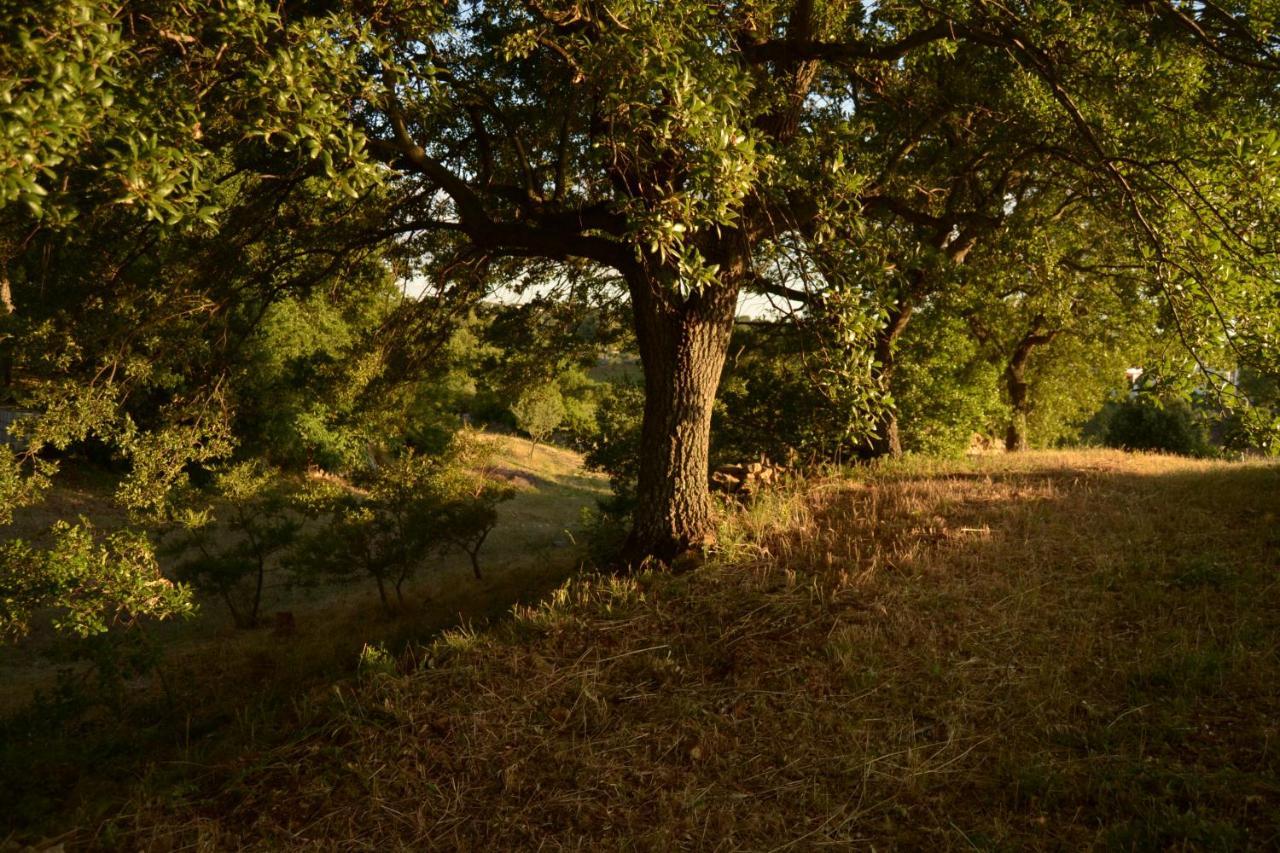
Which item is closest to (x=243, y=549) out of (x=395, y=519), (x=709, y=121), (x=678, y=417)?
(x=395, y=519)

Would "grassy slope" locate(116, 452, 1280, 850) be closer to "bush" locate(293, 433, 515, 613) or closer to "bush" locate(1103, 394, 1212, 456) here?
"bush" locate(293, 433, 515, 613)

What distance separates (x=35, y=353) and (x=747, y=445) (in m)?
10.4

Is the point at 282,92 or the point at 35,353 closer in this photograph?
the point at 282,92

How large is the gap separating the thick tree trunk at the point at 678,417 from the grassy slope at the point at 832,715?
2.11 ft

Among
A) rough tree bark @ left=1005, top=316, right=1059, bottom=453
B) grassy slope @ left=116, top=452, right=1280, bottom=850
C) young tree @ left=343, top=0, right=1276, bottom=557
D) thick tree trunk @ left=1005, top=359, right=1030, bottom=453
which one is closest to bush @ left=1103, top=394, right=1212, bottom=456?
rough tree bark @ left=1005, top=316, right=1059, bottom=453

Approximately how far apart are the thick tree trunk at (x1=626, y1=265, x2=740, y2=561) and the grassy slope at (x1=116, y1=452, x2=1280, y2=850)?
0.64 metres

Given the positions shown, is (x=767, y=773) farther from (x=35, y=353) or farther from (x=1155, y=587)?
(x=35, y=353)

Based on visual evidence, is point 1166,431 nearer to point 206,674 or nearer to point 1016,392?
point 1016,392

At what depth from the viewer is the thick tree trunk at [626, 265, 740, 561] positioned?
7363 mm

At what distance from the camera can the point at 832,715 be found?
4.82m

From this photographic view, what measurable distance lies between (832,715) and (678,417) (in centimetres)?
344

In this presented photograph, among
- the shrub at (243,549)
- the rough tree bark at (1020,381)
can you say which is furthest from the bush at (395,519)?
the rough tree bark at (1020,381)

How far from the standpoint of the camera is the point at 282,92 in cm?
409

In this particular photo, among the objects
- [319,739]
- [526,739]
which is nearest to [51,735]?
[319,739]
